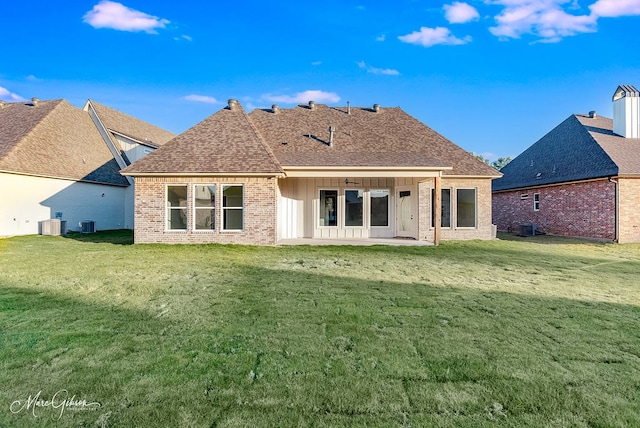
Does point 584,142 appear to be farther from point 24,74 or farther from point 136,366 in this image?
point 24,74

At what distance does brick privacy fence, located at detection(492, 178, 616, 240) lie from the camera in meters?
15.1

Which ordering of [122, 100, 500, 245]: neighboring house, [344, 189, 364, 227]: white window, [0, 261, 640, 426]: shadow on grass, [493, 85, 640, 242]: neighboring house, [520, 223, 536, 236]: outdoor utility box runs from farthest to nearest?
[520, 223, 536, 236]: outdoor utility box
[344, 189, 364, 227]: white window
[493, 85, 640, 242]: neighboring house
[122, 100, 500, 245]: neighboring house
[0, 261, 640, 426]: shadow on grass

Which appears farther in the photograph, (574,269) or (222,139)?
(222,139)

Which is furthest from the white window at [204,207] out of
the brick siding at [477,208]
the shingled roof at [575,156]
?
the shingled roof at [575,156]

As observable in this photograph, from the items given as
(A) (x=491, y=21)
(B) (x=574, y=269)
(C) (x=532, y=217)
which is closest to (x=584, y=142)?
(C) (x=532, y=217)

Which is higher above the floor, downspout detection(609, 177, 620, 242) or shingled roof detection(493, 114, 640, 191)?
shingled roof detection(493, 114, 640, 191)

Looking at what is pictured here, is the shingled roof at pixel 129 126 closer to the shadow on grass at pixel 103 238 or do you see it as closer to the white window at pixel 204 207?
the shadow on grass at pixel 103 238

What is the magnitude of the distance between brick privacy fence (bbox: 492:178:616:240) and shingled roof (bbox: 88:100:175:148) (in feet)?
80.2

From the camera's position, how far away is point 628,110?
17375 mm

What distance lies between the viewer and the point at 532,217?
1959cm

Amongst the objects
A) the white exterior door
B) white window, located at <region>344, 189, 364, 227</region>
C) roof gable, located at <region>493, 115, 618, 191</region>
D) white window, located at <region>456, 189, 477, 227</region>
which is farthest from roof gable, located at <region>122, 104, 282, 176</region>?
roof gable, located at <region>493, 115, 618, 191</region>

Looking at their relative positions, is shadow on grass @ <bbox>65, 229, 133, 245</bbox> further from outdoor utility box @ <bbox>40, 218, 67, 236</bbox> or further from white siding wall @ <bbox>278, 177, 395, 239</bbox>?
white siding wall @ <bbox>278, 177, 395, 239</bbox>

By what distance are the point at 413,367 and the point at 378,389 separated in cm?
55

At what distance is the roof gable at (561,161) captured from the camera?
1591 cm
